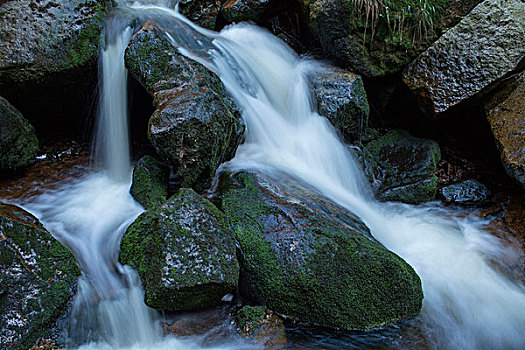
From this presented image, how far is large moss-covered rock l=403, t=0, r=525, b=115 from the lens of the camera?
15.7 ft

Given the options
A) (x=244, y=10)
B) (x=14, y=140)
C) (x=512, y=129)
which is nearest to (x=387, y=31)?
(x=512, y=129)

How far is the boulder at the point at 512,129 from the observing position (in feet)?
14.0

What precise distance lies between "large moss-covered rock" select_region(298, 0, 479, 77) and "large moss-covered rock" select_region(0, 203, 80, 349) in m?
4.34

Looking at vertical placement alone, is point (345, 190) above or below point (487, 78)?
below

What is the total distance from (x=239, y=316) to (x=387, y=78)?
418 centimetres

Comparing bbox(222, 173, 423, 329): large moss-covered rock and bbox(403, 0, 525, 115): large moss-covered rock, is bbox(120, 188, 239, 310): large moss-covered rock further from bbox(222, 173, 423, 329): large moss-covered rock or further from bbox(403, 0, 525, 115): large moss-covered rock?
bbox(403, 0, 525, 115): large moss-covered rock

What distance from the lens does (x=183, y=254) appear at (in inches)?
110

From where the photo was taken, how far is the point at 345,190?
4574mm

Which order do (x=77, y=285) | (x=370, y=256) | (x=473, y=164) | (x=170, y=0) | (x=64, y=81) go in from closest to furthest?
(x=77, y=285)
(x=370, y=256)
(x=64, y=81)
(x=473, y=164)
(x=170, y=0)

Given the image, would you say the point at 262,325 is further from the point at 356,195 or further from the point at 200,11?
the point at 200,11

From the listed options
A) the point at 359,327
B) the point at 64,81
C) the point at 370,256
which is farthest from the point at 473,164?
the point at 64,81

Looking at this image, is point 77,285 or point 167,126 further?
point 167,126

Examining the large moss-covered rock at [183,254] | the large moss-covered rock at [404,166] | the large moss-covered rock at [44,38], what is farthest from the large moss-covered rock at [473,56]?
the large moss-covered rock at [44,38]

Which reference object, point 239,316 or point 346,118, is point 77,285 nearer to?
point 239,316
